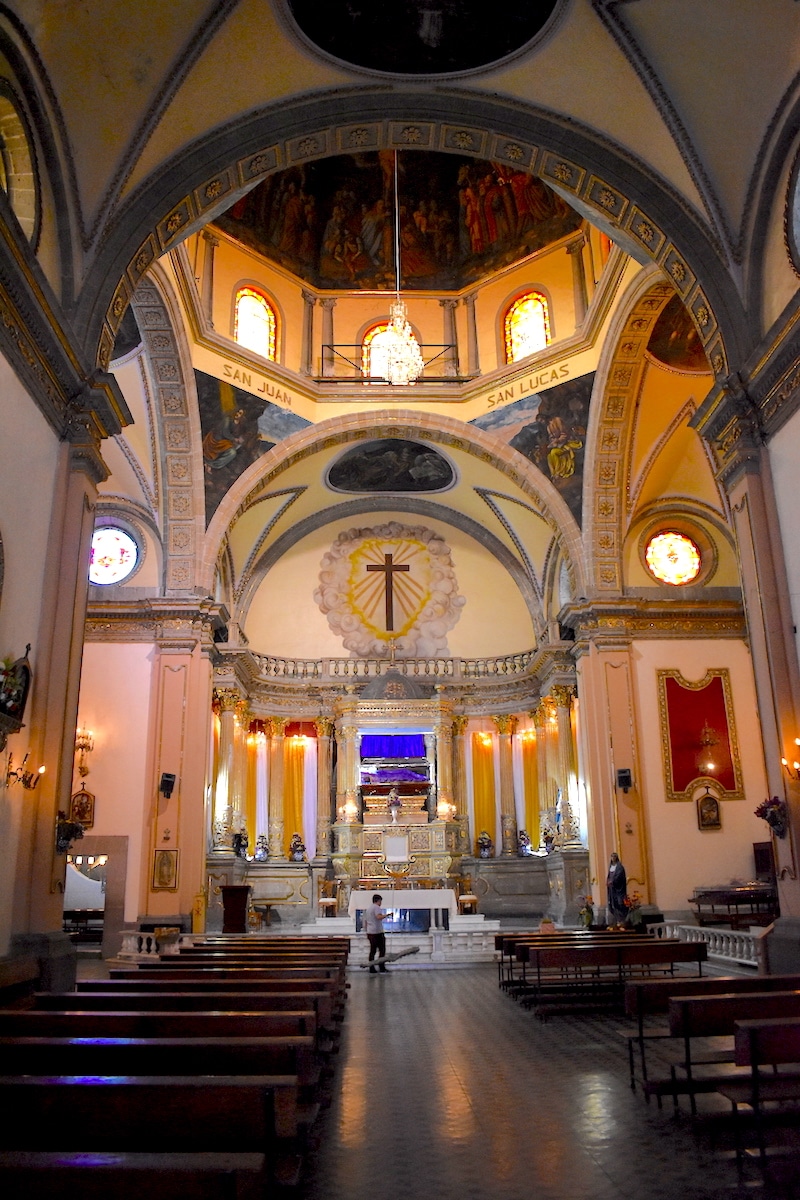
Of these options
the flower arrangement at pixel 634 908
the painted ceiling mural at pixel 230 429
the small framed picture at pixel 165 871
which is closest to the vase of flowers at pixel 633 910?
the flower arrangement at pixel 634 908

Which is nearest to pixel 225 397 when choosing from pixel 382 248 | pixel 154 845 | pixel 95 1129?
pixel 382 248

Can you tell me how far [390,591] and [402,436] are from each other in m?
6.73

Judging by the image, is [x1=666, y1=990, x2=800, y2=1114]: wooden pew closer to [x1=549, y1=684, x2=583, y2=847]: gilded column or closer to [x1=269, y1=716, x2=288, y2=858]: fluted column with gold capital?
[x1=549, y1=684, x2=583, y2=847]: gilded column

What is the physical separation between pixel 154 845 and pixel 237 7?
14633 millimetres

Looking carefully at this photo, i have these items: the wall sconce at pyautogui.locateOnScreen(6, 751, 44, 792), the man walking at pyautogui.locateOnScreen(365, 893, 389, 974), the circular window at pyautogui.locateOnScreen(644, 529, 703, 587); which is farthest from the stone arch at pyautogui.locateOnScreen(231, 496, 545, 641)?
the wall sconce at pyautogui.locateOnScreen(6, 751, 44, 792)

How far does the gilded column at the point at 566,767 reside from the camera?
23209 millimetres

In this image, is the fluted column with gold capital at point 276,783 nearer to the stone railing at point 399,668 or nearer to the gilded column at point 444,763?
the stone railing at point 399,668

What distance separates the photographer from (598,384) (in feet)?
64.1

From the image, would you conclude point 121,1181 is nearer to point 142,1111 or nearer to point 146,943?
point 142,1111

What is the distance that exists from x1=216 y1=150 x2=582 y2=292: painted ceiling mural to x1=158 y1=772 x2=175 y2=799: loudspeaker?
12.1 m

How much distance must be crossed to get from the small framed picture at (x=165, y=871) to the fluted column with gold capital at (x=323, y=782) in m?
8.05

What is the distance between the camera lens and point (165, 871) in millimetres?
18719

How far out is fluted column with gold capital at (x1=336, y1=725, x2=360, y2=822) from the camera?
26578 mm

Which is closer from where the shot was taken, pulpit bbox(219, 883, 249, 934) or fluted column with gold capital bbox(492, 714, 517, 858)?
pulpit bbox(219, 883, 249, 934)
